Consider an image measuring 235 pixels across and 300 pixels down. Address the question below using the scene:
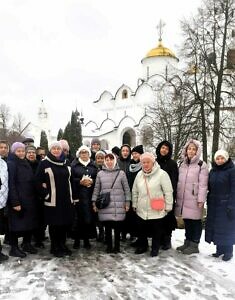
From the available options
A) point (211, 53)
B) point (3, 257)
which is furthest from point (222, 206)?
point (211, 53)

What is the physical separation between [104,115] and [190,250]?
40.0 m

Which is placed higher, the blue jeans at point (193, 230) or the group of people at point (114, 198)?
the group of people at point (114, 198)

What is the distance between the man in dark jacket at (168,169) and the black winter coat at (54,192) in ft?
5.17

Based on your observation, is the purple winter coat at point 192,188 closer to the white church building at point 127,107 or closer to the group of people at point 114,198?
the group of people at point 114,198

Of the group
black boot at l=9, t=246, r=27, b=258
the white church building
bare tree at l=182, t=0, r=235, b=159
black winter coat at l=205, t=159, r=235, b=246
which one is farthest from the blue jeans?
the white church building

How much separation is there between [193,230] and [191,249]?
0.30 metres

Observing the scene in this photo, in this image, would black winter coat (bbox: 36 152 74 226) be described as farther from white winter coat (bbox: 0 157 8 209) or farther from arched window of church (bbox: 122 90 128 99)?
arched window of church (bbox: 122 90 128 99)

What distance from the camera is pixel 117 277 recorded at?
452 centimetres

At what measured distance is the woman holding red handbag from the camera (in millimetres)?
5312

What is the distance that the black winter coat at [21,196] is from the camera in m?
5.11

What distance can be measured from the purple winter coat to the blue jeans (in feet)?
0.55

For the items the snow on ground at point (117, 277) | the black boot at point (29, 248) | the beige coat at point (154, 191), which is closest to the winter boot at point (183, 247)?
the snow on ground at point (117, 277)

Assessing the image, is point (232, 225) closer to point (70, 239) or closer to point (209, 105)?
point (70, 239)

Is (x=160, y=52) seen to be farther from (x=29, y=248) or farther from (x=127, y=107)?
(x=29, y=248)
